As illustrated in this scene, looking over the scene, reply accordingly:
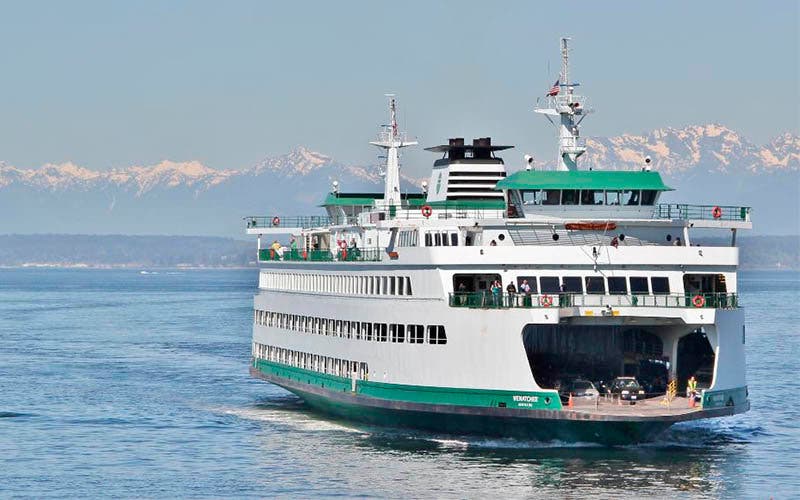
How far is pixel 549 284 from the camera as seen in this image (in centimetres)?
4525

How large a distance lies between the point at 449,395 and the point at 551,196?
6944mm

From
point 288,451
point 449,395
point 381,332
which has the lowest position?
point 288,451

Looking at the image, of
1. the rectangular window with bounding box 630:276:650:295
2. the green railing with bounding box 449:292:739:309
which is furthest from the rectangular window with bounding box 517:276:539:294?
the rectangular window with bounding box 630:276:650:295

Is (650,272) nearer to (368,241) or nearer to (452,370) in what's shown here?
(452,370)

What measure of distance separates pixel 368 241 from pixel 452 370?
31.1ft

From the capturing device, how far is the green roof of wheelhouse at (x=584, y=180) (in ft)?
155

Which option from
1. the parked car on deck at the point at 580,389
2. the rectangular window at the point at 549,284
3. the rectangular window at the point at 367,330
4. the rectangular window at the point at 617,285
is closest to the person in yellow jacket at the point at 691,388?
the parked car on deck at the point at 580,389

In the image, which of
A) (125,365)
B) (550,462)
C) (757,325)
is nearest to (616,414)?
(550,462)

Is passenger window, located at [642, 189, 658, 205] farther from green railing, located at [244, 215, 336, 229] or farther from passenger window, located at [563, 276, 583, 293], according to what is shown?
green railing, located at [244, 215, 336, 229]

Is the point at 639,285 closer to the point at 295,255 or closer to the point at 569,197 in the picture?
the point at 569,197

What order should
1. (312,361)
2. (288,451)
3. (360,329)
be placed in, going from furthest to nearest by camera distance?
1. (312,361)
2. (360,329)
3. (288,451)

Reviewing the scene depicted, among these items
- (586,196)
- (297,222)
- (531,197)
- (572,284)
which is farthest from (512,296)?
(297,222)

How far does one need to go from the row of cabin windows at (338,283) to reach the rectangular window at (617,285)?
6.18 m

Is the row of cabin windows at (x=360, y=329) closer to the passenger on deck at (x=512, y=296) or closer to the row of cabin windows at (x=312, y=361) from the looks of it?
the row of cabin windows at (x=312, y=361)
